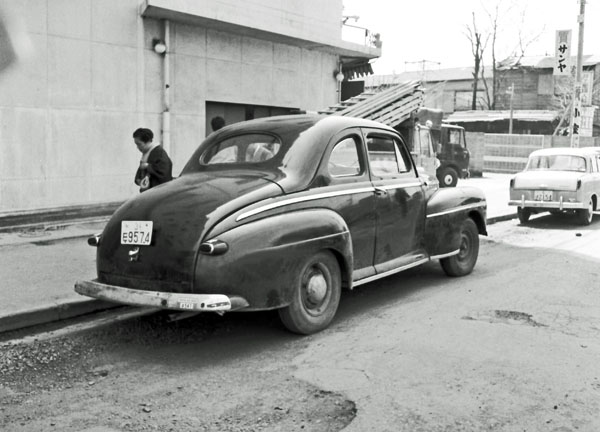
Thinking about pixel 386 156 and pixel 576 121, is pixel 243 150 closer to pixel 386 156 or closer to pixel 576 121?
pixel 386 156

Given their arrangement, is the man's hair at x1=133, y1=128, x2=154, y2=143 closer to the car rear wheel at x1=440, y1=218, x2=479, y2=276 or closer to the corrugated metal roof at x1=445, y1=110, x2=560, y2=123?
the car rear wheel at x1=440, y1=218, x2=479, y2=276

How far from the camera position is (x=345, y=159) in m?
5.92

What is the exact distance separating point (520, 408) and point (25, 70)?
9490mm

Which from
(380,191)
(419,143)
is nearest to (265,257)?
(380,191)

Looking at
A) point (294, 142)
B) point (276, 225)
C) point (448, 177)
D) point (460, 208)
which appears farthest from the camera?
point (448, 177)

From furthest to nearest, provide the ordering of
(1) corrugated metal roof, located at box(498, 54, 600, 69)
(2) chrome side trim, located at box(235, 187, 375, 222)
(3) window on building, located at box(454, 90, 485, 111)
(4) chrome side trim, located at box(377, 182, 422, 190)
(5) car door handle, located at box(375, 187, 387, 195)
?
1. (3) window on building, located at box(454, 90, 485, 111)
2. (1) corrugated metal roof, located at box(498, 54, 600, 69)
3. (4) chrome side trim, located at box(377, 182, 422, 190)
4. (5) car door handle, located at box(375, 187, 387, 195)
5. (2) chrome side trim, located at box(235, 187, 375, 222)

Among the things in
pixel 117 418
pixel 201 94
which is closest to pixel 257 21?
pixel 201 94

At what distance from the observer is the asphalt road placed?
3.61 metres

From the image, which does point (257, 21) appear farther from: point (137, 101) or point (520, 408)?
point (520, 408)

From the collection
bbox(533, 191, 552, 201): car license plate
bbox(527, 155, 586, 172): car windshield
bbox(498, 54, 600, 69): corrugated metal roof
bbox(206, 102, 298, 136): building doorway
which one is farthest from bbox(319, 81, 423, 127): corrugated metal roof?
bbox(498, 54, 600, 69): corrugated metal roof

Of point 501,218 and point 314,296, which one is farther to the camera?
point 501,218

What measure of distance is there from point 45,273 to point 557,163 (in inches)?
435

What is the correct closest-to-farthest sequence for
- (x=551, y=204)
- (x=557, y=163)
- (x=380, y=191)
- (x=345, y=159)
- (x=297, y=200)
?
(x=297, y=200) → (x=345, y=159) → (x=380, y=191) → (x=551, y=204) → (x=557, y=163)

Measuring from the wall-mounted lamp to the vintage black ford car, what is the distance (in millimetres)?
6818
